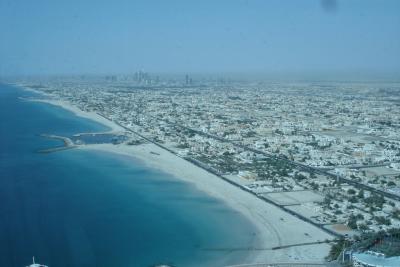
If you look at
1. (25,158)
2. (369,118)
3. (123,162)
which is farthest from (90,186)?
(369,118)

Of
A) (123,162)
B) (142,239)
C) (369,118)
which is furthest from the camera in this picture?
(369,118)

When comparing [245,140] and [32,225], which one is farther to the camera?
[245,140]

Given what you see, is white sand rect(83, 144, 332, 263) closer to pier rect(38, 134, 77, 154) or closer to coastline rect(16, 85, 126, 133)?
pier rect(38, 134, 77, 154)

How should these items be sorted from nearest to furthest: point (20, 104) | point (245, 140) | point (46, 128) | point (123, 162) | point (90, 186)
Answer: point (90, 186) < point (123, 162) < point (245, 140) < point (46, 128) < point (20, 104)

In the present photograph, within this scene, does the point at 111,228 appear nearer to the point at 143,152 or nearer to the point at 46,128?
the point at 143,152

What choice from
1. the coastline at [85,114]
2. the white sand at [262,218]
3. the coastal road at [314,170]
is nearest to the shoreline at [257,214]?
the white sand at [262,218]

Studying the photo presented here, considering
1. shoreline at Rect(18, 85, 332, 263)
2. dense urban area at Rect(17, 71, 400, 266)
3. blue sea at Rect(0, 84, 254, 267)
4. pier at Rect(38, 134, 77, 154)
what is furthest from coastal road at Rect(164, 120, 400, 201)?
pier at Rect(38, 134, 77, 154)

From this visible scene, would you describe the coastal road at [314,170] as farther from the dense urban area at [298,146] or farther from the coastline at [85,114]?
the coastline at [85,114]
